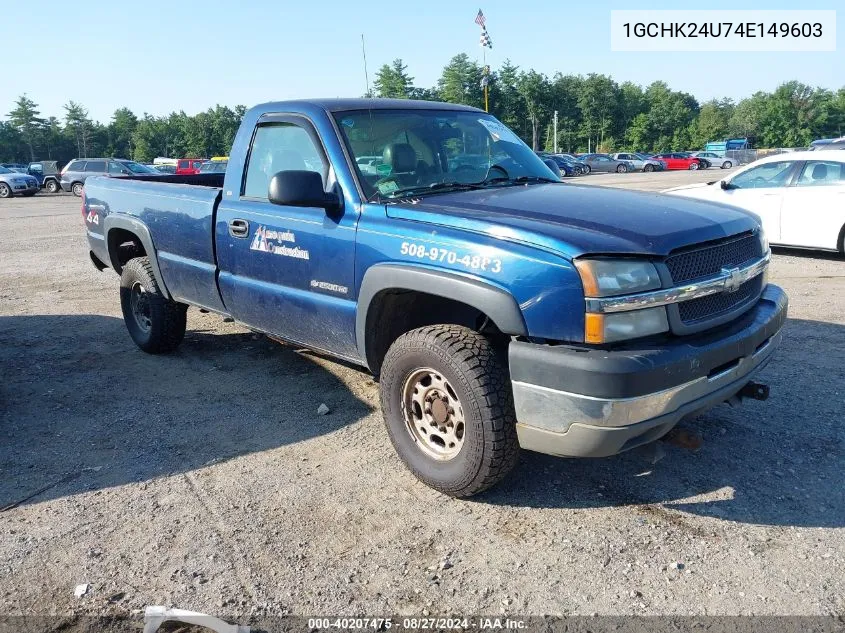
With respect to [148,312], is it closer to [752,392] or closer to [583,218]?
[583,218]

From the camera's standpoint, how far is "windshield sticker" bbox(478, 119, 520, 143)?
4.52 m

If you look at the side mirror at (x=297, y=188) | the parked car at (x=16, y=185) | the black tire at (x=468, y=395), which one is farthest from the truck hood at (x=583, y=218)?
the parked car at (x=16, y=185)

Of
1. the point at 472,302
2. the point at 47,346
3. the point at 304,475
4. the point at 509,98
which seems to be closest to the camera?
the point at 472,302

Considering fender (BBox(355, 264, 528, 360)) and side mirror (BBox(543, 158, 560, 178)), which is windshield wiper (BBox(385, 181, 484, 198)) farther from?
side mirror (BBox(543, 158, 560, 178))

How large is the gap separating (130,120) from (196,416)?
3942 inches

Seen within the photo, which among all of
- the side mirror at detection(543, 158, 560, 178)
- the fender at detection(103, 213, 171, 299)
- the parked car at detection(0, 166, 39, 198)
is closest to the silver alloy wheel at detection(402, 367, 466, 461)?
the side mirror at detection(543, 158, 560, 178)

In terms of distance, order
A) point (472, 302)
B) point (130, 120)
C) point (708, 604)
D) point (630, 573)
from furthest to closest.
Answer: point (130, 120)
point (472, 302)
point (630, 573)
point (708, 604)

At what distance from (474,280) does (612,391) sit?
744 mm

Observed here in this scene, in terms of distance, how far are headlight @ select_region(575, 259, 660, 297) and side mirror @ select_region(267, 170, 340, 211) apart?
1.47 m

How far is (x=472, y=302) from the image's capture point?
2.98 meters

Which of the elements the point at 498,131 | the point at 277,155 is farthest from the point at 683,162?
the point at 277,155

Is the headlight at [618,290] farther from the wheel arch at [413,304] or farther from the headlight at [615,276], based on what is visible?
the wheel arch at [413,304]

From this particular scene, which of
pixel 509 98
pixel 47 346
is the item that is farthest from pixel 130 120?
pixel 47 346

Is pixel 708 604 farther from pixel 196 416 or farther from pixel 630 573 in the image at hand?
pixel 196 416
